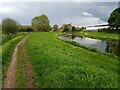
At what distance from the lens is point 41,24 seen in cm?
17938

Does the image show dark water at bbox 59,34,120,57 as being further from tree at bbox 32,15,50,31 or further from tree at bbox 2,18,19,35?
tree at bbox 32,15,50,31

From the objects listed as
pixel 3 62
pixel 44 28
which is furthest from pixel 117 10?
pixel 3 62

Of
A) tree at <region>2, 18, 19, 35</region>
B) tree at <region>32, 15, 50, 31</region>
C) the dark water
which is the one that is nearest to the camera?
the dark water

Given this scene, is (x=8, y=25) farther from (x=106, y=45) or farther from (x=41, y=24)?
(x=41, y=24)

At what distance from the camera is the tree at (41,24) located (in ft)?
578

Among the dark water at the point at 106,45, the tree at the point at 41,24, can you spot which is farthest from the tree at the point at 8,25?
the tree at the point at 41,24

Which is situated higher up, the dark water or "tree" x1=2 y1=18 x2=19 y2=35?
"tree" x1=2 y1=18 x2=19 y2=35

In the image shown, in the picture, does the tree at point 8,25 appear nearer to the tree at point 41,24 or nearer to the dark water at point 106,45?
the dark water at point 106,45

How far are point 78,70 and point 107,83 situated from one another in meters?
3.00

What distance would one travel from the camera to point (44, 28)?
17875 centimetres

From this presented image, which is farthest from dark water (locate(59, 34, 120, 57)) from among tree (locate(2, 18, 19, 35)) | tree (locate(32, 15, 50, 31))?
tree (locate(32, 15, 50, 31))

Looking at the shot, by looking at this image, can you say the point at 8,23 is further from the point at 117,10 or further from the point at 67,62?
the point at 67,62

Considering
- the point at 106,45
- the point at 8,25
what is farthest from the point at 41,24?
the point at 106,45

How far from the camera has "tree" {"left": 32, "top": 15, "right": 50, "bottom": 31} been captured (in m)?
176
